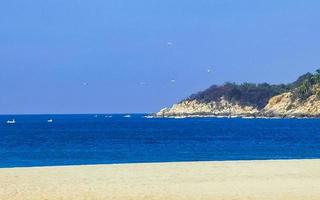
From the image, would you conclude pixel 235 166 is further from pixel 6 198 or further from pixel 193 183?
pixel 6 198

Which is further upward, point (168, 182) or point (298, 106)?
point (298, 106)

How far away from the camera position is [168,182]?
2256cm

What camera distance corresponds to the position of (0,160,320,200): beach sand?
19141 mm

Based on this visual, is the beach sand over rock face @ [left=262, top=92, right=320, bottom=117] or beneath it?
beneath

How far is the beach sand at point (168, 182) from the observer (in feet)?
62.8

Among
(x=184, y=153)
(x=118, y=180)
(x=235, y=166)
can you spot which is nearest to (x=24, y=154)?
(x=184, y=153)

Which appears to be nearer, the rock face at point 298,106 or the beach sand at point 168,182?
the beach sand at point 168,182

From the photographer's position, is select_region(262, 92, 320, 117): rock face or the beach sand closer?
the beach sand

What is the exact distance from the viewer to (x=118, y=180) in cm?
2333

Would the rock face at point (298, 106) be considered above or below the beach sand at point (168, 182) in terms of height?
above

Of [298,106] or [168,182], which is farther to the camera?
[298,106]

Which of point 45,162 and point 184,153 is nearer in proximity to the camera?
point 45,162

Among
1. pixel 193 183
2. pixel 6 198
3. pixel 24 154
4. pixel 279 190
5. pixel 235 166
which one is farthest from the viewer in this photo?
pixel 24 154

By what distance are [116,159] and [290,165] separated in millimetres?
20803
